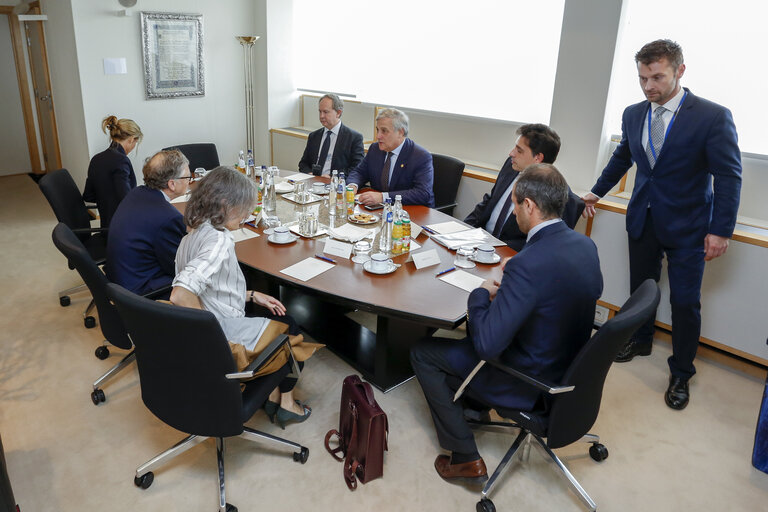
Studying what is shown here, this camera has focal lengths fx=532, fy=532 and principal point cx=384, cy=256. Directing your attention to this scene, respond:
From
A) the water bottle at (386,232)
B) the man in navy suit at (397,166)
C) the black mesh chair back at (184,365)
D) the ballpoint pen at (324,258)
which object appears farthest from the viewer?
the man in navy suit at (397,166)

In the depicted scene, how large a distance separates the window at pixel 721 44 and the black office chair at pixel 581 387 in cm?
194

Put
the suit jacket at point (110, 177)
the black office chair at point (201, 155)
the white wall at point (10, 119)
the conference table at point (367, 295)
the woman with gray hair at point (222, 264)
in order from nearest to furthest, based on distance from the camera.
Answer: the woman with gray hair at point (222, 264)
the conference table at point (367, 295)
the suit jacket at point (110, 177)
the black office chair at point (201, 155)
the white wall at point (10, 119)

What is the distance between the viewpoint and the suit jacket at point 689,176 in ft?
8.52

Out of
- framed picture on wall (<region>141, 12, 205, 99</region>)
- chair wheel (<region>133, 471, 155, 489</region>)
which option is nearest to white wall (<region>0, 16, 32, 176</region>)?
framed picture on wall (<region>141, 12, 205, 99</region>)

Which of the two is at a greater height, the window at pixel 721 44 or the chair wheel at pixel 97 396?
the window at pixel 721 44

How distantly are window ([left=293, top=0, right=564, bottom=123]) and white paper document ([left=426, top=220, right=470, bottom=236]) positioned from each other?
1592 mm

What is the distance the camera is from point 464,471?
86.3 inches

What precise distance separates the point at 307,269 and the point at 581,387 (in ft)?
4.12

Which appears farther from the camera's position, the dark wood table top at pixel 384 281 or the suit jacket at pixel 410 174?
the suit jacket at pixel 410 174

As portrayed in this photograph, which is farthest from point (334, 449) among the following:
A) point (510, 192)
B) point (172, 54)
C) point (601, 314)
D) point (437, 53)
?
point (172, 54)

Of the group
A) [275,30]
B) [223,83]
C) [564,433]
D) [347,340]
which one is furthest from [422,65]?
[564,433]

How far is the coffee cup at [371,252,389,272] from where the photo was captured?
2.42 metres

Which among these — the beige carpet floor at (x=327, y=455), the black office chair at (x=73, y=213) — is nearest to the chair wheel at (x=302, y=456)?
the beige carpet floor at (x=327, y=455)

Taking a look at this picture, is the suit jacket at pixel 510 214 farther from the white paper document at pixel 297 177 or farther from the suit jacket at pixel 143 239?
the suit jacket at pixel 143 239
